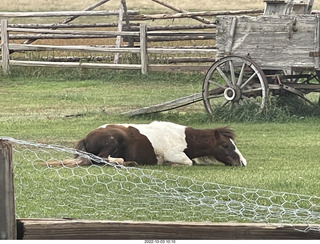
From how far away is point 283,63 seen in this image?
579 inches

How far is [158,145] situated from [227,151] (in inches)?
32.2

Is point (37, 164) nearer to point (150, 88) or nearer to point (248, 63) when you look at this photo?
point (248, 63)

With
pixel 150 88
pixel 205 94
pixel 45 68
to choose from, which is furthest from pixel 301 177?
pixel 45 68

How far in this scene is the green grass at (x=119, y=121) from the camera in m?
8.05

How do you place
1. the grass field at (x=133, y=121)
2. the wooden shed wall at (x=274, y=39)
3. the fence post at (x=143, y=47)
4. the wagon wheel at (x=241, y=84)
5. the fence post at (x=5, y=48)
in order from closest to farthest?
1. the grass field at (x=133, y=121)
2. the wooden shed wall at (x=274, y=39)
3. the wagon wheel at (x=241, y=84)
4. the fence post at (x=143, y=47)
5. the fence post at (x=5, y=48)

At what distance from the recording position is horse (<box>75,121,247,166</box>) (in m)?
10.6

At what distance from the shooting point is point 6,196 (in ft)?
15.4

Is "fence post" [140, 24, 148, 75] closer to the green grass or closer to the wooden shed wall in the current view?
the green grass

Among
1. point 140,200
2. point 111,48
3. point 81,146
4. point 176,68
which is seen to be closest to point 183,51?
point 176,68

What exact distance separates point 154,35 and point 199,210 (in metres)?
16.6

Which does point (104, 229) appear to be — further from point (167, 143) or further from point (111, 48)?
point (111, 48)

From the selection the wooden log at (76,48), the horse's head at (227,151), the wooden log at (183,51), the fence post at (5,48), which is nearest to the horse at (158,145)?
the horse's head at (227,151)

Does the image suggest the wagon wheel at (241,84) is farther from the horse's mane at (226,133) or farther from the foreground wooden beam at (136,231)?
the foreground wooden beam at (136,231)

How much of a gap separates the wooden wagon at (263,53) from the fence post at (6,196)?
10149 millimetres
